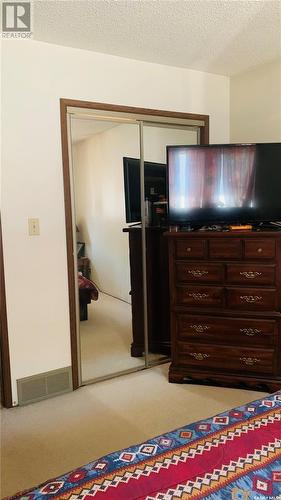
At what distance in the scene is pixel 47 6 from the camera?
208cm

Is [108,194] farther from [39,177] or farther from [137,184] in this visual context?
[39,177]

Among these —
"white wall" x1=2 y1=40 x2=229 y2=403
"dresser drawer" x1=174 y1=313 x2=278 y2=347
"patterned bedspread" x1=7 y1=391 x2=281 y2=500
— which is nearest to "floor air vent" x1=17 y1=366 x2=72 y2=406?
"white wall" x1=2 y1=40 x2=229 y2=403

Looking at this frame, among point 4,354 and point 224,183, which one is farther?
point 224,183

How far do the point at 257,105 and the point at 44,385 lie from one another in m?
2.81

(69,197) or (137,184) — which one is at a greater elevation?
(137,184)

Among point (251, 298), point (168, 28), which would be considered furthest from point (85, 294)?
point (168, 28)

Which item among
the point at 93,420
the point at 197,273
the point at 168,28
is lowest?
the point at 93,420

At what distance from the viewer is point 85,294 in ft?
9.67

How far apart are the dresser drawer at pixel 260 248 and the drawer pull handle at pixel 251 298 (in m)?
0.28

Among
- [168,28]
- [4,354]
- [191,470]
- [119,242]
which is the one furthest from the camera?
[119,242]

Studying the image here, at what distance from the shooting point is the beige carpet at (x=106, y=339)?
9.67 ft

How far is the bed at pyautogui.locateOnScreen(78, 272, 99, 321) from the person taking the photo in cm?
291

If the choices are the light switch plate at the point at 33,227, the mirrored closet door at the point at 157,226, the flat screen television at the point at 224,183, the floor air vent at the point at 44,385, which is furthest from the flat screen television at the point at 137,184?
the floor air vent at the point at 44,385

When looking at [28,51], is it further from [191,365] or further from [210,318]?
[191,365]
